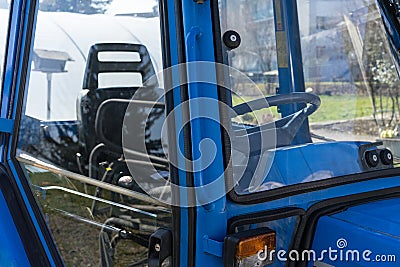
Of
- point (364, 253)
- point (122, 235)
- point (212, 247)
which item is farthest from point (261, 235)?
point (122, 235)

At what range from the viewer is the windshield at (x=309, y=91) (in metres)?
1.52

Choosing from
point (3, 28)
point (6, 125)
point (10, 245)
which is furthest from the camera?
point (3, 28)

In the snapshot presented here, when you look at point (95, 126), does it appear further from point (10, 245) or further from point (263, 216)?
point (263, 216)

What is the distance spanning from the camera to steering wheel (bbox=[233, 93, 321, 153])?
1508 mm

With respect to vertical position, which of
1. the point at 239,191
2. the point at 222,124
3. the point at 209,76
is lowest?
the point at 239,191

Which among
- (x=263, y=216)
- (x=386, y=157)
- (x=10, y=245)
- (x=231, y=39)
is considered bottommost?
(x=10, y=245)

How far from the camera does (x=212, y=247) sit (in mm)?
1386

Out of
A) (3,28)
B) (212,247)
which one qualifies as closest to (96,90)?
(3,28)

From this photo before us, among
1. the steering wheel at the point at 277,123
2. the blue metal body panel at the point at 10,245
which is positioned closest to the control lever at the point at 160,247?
the steering wheel at the point at 277,123

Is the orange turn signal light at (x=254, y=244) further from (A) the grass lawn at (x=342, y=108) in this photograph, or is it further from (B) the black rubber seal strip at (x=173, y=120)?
(A) the grass lawn at (x=342, y=108)

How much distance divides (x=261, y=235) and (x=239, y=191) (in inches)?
5.3

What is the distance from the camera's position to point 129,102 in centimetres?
198

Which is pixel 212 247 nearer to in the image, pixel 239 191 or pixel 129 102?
pixel 239 191

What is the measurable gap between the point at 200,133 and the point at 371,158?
22.8 inches
